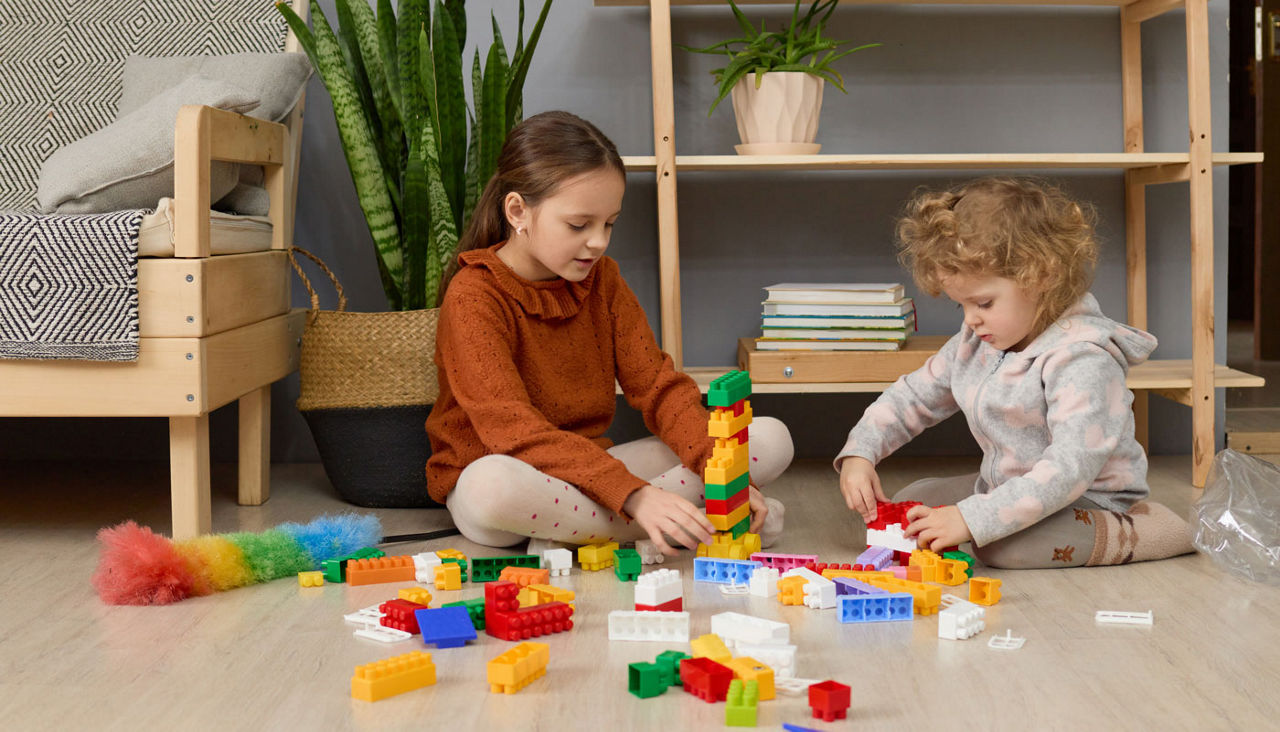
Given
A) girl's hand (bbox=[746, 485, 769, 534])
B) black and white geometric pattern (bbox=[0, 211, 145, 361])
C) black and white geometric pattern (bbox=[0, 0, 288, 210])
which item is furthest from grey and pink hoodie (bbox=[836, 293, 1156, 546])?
black and white geometric pattern (bbox=[0, 0, 288, 210])

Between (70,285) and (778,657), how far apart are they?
1043 mm

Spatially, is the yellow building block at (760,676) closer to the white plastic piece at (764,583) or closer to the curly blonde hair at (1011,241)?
the white plastic piece at (764,583)

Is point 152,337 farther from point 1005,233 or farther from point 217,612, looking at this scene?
point 1005,233

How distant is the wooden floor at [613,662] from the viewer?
1.01 m

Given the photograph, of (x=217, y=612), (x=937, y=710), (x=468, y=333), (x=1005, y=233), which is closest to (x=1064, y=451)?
(x=1005, y=233)

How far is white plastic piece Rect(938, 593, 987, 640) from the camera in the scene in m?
1.20

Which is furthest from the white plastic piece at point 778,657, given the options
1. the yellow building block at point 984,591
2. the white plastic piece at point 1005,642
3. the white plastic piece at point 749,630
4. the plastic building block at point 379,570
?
the plastic building block at point 379,570

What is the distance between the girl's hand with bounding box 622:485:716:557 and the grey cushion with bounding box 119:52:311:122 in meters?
0.90

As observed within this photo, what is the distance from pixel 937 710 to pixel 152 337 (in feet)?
3.61

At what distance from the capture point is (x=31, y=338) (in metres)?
1.55

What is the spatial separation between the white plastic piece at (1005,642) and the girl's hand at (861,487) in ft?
1.11

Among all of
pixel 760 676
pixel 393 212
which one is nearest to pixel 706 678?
pixel 760 676

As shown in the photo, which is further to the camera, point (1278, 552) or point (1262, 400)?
point (1262, 400)

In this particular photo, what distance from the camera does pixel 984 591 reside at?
1.33 meters
